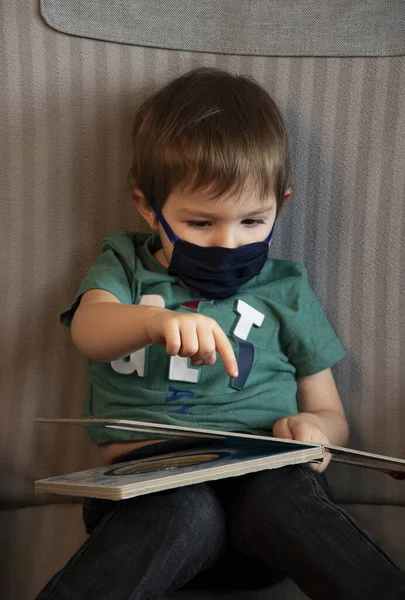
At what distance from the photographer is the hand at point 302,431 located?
3.49 ft

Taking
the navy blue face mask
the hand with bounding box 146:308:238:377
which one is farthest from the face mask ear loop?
the hand with bounding box 146:308:238:377

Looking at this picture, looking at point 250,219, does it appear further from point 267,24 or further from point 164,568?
point 164,568

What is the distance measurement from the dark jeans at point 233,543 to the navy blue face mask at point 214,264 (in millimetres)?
258

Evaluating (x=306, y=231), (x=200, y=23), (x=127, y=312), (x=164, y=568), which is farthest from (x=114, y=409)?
(x=200, y=23)

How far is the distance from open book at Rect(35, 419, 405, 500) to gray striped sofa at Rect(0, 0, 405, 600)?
281 mm

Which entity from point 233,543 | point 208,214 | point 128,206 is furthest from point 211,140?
point 233,543

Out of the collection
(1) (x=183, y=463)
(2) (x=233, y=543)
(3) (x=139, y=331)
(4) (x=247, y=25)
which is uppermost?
(4) (x=247, y=25)

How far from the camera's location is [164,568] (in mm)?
913

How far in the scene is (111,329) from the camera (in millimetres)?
1053

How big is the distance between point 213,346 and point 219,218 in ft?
0.89

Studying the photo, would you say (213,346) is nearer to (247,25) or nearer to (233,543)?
(233,543)

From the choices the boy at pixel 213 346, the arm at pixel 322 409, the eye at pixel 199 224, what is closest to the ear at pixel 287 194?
the boy at pixel 213 346

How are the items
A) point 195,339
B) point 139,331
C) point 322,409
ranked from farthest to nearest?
point 322,409
point 139,331
point 195,339

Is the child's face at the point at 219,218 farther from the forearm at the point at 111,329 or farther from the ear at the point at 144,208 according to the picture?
the forearm at the point at 111,329
